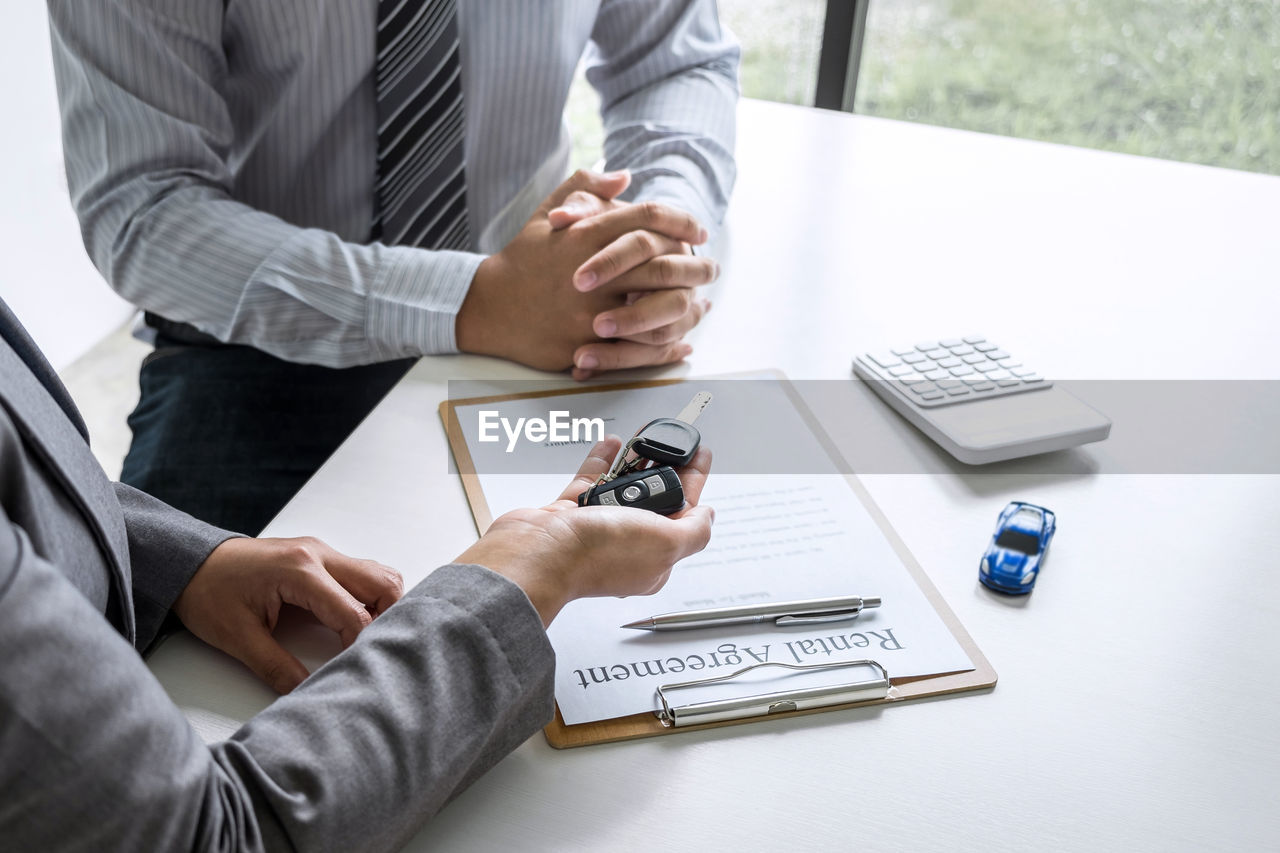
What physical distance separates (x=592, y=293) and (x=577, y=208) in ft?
0.30

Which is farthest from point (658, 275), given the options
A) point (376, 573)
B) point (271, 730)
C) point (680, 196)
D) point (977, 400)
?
point (271, 730)

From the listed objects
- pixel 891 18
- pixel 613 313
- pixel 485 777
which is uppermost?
pixel 891 18

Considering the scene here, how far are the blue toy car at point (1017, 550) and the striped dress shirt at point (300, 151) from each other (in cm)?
47

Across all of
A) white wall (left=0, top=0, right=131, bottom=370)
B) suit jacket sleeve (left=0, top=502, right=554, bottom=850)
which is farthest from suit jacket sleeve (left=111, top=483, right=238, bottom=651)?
white wall (left=0, top=0, right=131, bottom=370)

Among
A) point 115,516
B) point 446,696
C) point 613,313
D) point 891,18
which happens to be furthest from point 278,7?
point 891,18

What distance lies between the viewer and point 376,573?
615 mm

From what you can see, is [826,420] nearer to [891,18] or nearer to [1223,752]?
[1223,752]

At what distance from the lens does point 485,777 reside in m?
0.53

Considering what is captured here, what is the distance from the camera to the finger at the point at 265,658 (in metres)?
0.56

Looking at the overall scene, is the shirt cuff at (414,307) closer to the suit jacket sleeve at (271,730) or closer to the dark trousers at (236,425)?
the dark trousers at (236,425)

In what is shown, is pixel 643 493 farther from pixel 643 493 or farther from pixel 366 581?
pixel 366 581

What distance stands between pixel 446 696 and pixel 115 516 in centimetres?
22

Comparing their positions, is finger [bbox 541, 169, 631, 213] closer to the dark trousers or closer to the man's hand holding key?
the dark trousers

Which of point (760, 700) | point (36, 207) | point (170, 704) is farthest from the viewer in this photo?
point (36, 207)
